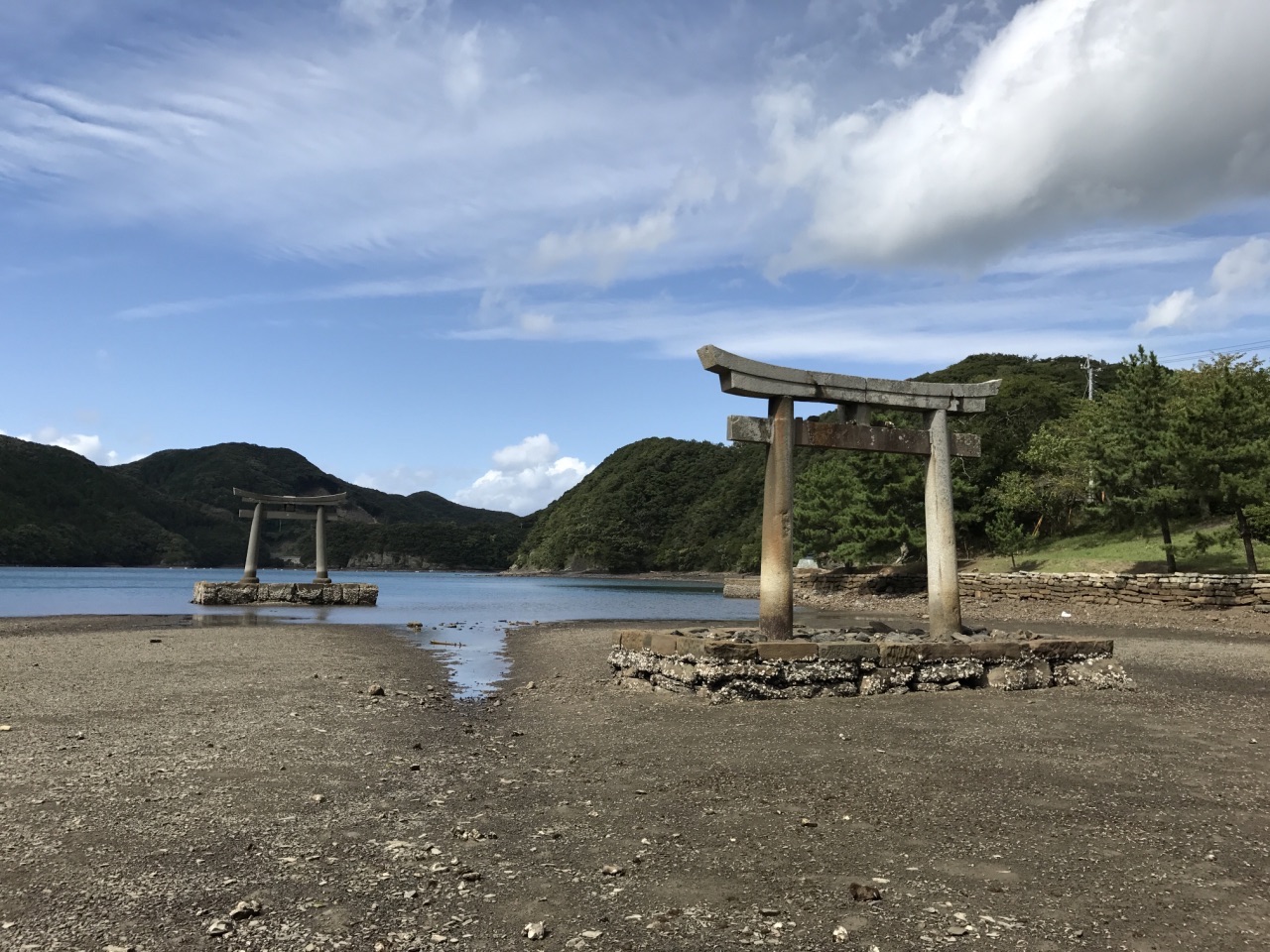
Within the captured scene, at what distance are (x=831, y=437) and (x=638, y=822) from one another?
27.8ft

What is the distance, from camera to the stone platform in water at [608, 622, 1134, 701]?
11.3 meters

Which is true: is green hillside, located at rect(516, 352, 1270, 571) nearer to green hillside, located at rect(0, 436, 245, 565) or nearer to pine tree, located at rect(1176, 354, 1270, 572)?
pine tree, located at rect(1176, 354, 1270, 572)

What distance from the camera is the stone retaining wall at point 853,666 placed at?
11305 millimetres

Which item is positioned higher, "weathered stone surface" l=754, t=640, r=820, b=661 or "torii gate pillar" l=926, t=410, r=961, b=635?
"torii gate pillar" l=926, t=410, r=961, b=635

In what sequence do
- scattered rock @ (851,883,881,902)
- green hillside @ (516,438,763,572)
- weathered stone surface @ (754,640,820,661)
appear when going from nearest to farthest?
scattered rock @ (851,883,881,902) < weathered stone surface @ (754,640,820,661) < green hillside @ (516,438,763,572)

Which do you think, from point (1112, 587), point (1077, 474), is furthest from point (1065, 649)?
point (1077, 474)

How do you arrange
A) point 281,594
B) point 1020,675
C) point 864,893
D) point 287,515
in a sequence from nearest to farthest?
point 864,893 < point 1020,675 < point 281,594 < point 287,515

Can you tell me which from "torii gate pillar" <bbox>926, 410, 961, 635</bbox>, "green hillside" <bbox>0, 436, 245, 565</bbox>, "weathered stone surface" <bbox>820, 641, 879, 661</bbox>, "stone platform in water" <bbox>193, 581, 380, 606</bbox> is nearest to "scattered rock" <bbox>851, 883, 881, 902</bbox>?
"weathered stone surface" <bbox>820, 641, 879, 661</bbox>

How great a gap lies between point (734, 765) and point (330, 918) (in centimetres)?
415

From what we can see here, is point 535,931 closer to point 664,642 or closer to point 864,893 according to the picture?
point 864,893

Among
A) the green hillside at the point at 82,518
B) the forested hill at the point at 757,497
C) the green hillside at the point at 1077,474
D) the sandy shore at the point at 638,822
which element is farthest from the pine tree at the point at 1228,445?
the green hillside at the point at 82,518

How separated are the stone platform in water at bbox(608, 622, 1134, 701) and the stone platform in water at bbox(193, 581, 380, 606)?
111 feet

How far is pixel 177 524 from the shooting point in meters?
143

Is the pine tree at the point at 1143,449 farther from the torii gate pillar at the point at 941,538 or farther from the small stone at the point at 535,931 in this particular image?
the small stone at the point at 535,931
